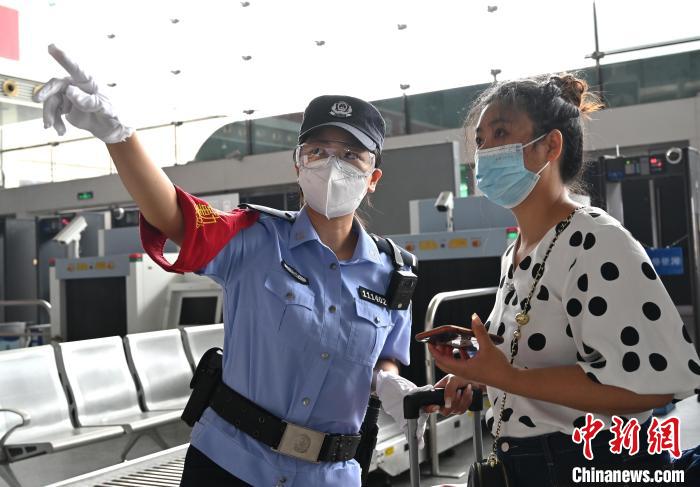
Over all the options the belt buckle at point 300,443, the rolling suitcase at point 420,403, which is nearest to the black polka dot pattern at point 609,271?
the rolling suitcase at point 420,403

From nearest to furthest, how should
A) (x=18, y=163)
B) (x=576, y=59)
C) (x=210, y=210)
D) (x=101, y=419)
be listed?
(x=210, y=210), (x=101, y=419), (x=576, y=59), (x=18, y=163)

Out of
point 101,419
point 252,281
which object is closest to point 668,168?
point 101,419

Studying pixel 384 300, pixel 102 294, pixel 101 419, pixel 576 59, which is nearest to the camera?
pixel 384 300

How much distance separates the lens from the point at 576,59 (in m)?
8.92

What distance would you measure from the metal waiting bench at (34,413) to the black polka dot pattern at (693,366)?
349 centimetres

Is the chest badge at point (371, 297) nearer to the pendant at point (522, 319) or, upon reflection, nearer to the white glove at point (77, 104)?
the pendant at point (522, 319)

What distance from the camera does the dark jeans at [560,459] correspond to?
1.25 m

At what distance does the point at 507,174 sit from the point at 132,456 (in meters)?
4.59

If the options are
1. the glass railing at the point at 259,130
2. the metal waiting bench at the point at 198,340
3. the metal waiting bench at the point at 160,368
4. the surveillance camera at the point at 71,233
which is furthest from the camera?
the glass railing at the point at 259,130

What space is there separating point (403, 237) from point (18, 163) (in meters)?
12.2

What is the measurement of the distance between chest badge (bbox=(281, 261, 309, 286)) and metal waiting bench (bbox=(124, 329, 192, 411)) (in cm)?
344

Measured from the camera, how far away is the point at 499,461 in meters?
1.37

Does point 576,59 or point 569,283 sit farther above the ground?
point 576,59

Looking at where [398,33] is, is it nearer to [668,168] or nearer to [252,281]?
[668,168]
